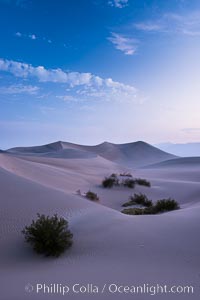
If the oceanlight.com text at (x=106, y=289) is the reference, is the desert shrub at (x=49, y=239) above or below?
above

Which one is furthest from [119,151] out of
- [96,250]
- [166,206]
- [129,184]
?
[96,250]

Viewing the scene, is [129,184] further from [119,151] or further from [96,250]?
[119,151]

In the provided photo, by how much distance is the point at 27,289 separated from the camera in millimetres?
3809

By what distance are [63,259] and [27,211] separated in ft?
8.16

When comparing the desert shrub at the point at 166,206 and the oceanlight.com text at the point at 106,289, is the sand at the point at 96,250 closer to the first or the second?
the oceanlight.com text at the point at 106,289

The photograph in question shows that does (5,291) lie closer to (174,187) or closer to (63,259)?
(63,259)

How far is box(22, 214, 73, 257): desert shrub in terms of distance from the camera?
5.12 metres

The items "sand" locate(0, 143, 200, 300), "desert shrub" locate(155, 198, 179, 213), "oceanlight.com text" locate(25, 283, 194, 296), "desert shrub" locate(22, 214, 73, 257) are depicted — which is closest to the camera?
"oceanlight.com text" locate(25, 283, 194, 296)

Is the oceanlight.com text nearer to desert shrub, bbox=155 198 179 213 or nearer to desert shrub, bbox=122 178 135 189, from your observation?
desert shrub, bbox=155 198 179 213

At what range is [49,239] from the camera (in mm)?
5168

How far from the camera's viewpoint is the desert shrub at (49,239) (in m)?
5.12

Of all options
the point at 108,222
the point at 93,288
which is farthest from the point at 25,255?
the point at 108,222

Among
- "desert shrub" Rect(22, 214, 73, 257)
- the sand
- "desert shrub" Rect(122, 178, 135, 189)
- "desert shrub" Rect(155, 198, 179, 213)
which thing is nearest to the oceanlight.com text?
the sand

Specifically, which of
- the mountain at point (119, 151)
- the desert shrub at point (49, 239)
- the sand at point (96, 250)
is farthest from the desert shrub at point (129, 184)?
the mountain at point (119, 151)
